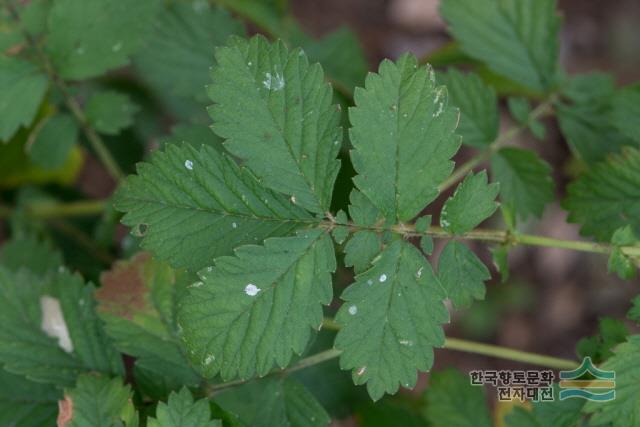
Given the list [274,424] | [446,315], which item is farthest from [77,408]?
[446,315]

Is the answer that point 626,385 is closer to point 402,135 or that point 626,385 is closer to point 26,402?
point 402,135

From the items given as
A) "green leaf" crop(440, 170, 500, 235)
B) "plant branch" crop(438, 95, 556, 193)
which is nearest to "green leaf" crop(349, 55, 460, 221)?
"green leaf" crop(440, 170, 500, 235)

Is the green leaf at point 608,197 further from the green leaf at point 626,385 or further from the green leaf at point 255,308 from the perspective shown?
the green leaf at point 255,308

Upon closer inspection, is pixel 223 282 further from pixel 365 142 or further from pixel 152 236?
pixel 365 142

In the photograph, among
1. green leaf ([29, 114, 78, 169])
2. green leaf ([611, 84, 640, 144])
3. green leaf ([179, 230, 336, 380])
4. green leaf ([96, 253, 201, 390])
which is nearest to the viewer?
green leaf ([179, 230, 336, 380])

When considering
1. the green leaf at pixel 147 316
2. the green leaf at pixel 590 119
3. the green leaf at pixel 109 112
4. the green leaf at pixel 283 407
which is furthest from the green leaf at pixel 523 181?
the green leaf at pixel 109 112

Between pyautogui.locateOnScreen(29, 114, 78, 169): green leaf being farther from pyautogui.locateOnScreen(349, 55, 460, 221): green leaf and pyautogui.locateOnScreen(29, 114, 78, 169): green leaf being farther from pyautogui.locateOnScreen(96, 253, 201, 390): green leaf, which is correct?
pyautogui.locateOnScreen(349, 55, 460, 221): green leaf
